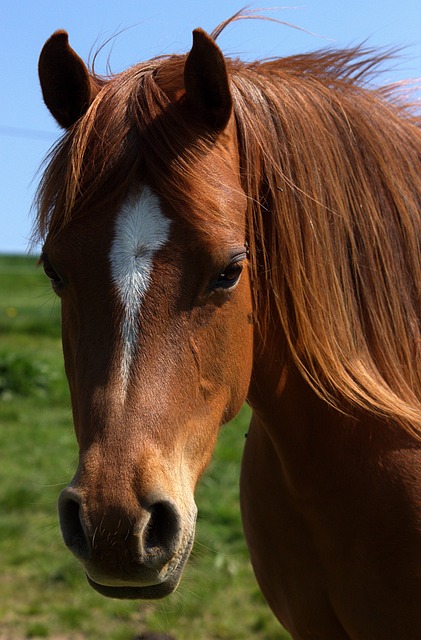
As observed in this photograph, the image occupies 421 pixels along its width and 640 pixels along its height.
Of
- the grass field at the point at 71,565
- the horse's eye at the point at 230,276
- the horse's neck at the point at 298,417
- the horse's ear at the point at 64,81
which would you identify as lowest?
the grass field at the point at 71,565

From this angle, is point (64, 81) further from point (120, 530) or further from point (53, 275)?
point (120, 530)

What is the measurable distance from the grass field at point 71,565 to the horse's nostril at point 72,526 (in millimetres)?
625

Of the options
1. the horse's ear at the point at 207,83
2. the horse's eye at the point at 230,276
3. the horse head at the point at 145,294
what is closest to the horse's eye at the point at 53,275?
the horse head at the point at 145,294

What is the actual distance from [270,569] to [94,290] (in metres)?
1.22

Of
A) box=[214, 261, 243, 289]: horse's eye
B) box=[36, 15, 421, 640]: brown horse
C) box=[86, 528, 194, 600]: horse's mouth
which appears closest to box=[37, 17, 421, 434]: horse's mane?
box=[36, 15, 421, 640]: brown horse

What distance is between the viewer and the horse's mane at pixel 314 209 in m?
2.11

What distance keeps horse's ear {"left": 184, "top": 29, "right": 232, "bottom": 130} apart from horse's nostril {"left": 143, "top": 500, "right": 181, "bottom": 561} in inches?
40.6

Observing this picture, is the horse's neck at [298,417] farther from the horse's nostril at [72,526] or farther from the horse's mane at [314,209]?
A: the horse's nostril at [72,526]

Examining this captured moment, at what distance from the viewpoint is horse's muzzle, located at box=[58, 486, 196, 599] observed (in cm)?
168

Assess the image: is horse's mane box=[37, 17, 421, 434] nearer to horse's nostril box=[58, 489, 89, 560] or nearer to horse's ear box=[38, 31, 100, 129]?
horse's ear box=[38, 31, 100, 129]

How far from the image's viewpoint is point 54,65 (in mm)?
2193

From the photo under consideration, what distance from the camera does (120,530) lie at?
1672 millimetres

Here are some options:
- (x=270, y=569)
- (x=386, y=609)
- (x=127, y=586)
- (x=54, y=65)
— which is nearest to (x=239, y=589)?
(x=270, y=569)

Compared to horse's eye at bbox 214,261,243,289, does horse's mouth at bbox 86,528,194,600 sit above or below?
below
